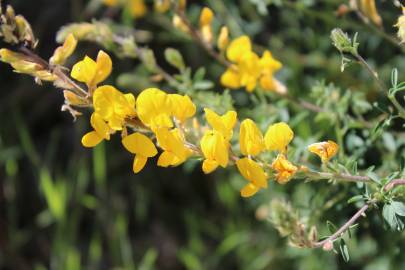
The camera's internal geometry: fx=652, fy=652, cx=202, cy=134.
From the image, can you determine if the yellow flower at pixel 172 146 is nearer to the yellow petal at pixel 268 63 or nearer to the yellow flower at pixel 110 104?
the yellow flower at pixel 110 104

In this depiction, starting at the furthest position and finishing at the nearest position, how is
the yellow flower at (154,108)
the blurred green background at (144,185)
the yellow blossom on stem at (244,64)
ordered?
the blurred green background at (144,185) < the yellow blossom on stem at (244,64) < the yellow flower at (154,108)

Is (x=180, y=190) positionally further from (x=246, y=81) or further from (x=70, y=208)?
(x=246, y=81)

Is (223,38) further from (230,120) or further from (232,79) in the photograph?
(230,120)

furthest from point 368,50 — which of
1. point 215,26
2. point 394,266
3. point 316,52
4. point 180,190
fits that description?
point 180,190

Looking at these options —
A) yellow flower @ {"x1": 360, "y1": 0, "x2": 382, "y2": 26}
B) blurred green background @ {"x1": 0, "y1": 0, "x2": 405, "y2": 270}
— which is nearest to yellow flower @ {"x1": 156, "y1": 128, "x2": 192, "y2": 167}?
yellow flower @ {"x1": 360, "y1": 0, "x2": 382, "y2": 26}

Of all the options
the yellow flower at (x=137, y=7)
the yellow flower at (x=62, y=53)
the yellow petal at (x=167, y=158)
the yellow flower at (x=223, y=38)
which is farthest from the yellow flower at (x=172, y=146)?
the yellow flower at (x=137, y=7)

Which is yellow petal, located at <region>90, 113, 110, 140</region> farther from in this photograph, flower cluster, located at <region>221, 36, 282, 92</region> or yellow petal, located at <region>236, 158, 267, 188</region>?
flower cluster, located at <region>221, 36, 282, 92</region>
